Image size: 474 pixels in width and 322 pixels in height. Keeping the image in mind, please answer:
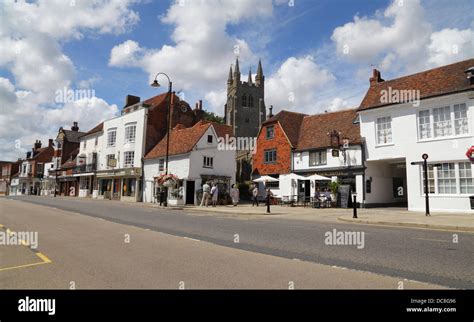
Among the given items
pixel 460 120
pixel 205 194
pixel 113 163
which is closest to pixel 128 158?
pixel 113 163

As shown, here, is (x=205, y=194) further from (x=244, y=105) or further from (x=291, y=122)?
(x=244, y=105)

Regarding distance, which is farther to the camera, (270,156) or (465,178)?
(270,156)

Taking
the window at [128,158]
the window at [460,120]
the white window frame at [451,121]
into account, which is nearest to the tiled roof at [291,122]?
the white window frame at [451,121]

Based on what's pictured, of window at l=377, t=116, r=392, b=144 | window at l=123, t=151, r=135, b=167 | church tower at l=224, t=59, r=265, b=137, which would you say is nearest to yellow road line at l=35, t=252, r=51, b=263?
window at l=377, t=116, r=392, b=144

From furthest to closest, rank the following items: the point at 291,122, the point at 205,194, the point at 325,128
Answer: the point at 291,122, the point at 325,128, the point at 205,194

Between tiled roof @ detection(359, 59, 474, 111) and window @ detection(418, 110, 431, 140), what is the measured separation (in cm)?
115

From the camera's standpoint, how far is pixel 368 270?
650cm

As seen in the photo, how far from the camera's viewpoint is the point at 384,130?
83.5 ft

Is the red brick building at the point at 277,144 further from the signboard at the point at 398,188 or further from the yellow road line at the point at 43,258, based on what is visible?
the yellow road line at the point at 43,258

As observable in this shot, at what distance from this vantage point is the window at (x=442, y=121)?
21.5 meters

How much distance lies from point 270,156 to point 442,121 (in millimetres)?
18491

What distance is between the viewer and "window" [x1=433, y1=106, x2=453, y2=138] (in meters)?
21.5

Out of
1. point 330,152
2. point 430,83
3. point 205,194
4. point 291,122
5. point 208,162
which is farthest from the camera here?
point 291,122
